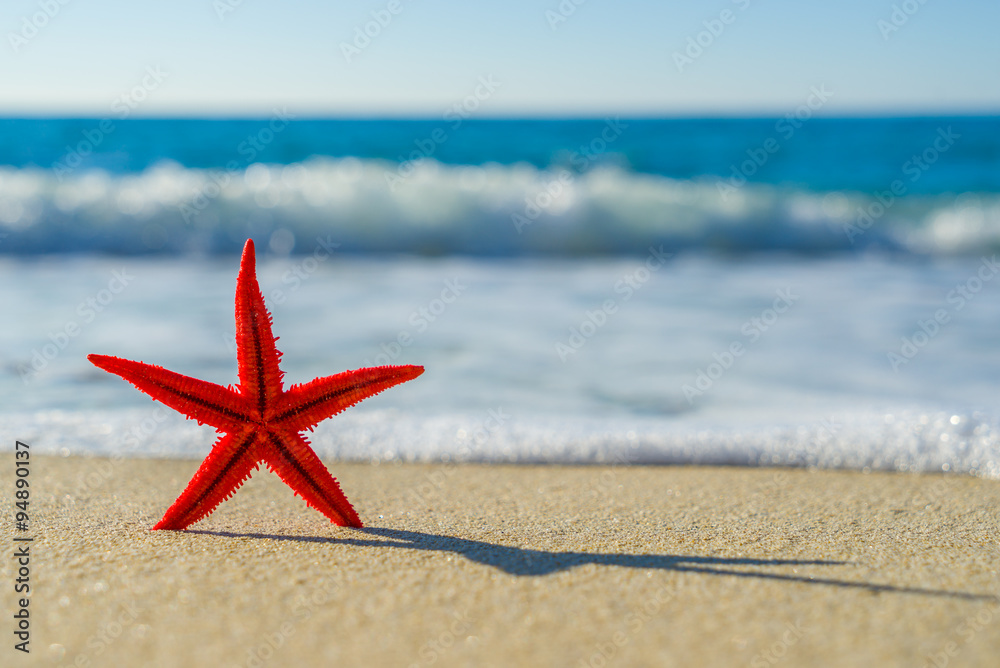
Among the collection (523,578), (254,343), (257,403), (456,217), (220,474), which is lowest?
(523,578)

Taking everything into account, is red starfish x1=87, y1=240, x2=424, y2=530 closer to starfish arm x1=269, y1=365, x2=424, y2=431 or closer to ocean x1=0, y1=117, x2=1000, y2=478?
starfish arm x1=269, y1=365, x2=424, y2=431

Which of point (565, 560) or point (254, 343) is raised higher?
point (254, 343)

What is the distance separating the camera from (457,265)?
10836 millimetres

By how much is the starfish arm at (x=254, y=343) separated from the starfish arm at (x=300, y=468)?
117 millimetres

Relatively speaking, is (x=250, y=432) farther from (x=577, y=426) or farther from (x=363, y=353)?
(x=363, y=353)

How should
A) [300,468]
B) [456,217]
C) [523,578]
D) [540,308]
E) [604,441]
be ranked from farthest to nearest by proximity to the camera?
[456,217]
[540,308]
[604,441]
[300,468]
[523,578]

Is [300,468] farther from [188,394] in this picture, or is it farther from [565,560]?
[565,560]

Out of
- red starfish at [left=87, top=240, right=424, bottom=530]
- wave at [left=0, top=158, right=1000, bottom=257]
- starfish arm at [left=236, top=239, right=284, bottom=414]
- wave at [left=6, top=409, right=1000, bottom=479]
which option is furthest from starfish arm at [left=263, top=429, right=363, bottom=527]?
wave at [left=0, top=158, right=1000, bottom=257]

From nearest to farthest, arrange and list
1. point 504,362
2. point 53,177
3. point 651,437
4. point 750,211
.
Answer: point 651,437 < point 504,362 < point 750,211 < point 53,177

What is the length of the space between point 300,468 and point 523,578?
773 millimetres

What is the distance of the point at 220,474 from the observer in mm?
2555

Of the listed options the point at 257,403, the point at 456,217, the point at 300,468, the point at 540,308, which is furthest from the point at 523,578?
the point at 456,217

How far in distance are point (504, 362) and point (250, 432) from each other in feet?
11.2

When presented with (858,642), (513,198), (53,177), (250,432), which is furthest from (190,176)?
(858,642)
